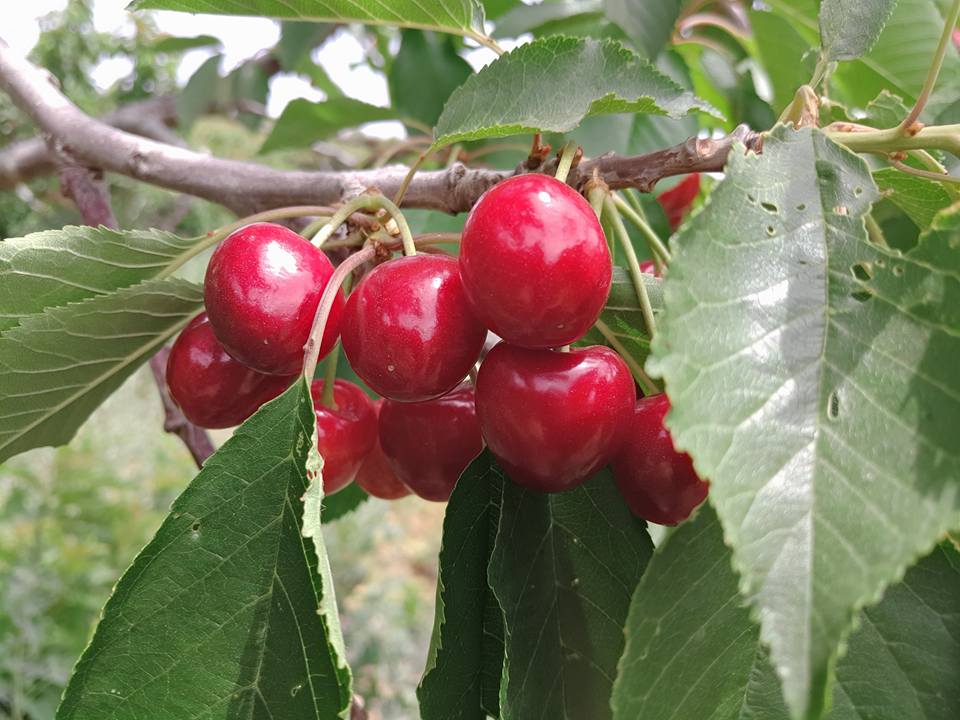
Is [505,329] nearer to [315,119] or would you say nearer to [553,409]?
[553,409]

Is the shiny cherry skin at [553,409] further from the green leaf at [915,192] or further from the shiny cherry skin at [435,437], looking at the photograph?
the green leaf at [915,192]

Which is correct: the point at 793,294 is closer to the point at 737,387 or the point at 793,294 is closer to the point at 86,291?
the point at 737,387

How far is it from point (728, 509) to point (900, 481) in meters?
0.09

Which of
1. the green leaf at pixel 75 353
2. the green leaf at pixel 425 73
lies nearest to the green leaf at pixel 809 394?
the green leaf at pixel 75 353

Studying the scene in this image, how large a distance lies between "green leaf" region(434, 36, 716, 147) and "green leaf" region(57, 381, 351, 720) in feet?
0.89

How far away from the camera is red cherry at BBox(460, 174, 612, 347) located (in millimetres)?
575

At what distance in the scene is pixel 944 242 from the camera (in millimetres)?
518

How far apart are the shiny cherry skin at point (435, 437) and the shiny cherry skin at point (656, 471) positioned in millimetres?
147

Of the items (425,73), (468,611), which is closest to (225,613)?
(468,611)

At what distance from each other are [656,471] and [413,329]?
0.22m

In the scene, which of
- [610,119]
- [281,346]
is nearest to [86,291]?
[281,346]

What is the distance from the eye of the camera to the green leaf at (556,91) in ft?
2.20

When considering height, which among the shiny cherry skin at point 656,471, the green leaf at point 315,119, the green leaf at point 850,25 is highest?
the green leaf at point 850,25

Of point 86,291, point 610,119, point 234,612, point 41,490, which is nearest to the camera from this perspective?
point 234,612
